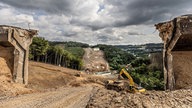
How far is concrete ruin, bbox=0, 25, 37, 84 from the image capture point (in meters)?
17.8

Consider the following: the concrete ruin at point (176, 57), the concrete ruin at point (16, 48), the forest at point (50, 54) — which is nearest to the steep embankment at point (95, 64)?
the forest at point (50, 54)

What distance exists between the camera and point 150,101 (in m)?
7.79

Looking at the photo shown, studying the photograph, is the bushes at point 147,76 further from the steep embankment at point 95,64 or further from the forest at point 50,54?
the forest at point 50,54

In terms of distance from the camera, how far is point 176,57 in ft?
46.4

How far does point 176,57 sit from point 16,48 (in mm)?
11029

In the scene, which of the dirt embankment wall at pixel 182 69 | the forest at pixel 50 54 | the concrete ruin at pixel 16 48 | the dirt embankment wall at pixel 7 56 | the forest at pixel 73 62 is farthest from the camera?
the forest at pixel 50 54

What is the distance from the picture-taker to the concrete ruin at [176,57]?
13613 millimetres

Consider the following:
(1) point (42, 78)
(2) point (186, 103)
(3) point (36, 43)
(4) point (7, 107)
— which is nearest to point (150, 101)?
(2) point (186, 103)

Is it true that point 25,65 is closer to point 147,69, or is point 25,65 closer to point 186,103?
point 186,103

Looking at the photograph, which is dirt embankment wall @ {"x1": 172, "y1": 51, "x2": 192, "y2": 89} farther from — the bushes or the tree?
the tree

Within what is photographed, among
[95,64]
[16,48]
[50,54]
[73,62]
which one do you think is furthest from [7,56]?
[95,64]

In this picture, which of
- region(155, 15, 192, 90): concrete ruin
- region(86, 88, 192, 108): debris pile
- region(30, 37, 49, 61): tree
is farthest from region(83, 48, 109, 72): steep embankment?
region(86, 88, 192, 108): debris pile

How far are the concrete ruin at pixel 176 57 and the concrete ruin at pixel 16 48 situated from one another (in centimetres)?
1003

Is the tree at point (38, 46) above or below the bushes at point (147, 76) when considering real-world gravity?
above
